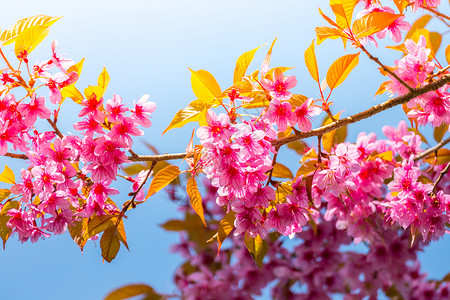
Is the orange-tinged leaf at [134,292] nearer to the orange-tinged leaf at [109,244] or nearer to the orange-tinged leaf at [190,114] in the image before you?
the orange-tinged leaf at [109,244]

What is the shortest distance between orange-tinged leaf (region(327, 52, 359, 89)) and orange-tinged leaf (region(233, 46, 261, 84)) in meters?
0.14

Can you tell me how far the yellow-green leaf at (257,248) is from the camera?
2.66 feet

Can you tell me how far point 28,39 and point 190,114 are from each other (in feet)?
1.09

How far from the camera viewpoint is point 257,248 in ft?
2.70

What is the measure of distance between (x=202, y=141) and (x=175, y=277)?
1211 millimetres

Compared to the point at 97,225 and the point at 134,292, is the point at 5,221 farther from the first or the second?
the point at 134,292

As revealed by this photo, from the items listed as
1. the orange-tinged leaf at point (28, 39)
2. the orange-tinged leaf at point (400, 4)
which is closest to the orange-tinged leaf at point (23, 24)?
the orange-tinged leaf at point (28, 39)

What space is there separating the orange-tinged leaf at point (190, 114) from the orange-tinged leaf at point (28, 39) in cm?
30

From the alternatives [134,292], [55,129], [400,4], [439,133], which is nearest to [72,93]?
[55,129]

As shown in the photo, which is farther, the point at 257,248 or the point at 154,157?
the point at 257,248

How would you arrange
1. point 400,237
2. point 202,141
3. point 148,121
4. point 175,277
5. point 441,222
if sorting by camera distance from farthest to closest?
point 400,237 < point 175,277 < point 441,222 < point 148,121 < point 202,141

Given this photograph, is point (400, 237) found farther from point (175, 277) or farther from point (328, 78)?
point (328, 78)

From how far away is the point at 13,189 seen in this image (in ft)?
2.44

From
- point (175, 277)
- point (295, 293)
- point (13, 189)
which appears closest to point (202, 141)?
point (13, 189)
